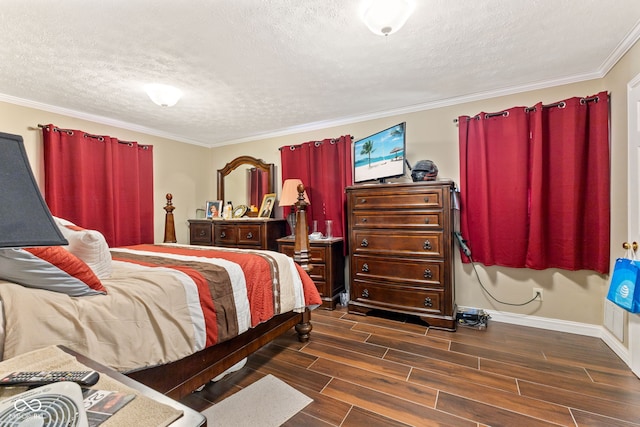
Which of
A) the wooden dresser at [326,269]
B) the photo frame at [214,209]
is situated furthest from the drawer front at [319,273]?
the photo frame at [214,209]

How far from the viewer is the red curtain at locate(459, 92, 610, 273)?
248 centimetres

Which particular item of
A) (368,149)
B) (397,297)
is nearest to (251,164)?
(368,149)

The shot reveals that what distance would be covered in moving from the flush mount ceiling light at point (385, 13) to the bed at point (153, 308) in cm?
168

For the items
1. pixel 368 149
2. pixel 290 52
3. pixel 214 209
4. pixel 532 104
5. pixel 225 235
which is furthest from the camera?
pixel 214 209

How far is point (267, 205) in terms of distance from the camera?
4.22 meters

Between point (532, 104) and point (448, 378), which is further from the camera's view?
point (532, 104)

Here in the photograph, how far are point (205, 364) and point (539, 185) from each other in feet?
9.85

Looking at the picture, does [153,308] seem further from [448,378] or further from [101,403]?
[448,378]

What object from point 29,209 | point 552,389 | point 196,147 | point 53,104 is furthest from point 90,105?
point 552,389

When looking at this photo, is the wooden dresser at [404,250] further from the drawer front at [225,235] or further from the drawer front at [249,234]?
the drawer front at [225,235]

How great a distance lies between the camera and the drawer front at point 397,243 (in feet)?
9.09

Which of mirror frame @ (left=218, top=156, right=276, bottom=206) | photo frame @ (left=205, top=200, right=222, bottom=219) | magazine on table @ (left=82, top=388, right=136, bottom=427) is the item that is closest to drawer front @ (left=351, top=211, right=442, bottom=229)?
mirror frame @ (left=218, top=156, right=276, bottom=206)

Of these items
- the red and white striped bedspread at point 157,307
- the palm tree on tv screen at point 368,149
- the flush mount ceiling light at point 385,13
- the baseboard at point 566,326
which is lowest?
the baseboard at point 566,326

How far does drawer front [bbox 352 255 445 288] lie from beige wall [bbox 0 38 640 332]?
1.74ft
